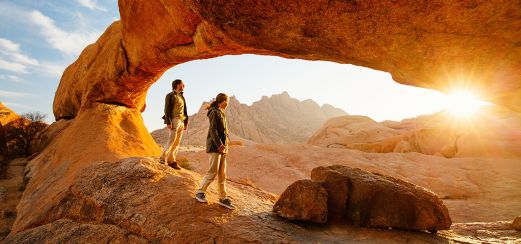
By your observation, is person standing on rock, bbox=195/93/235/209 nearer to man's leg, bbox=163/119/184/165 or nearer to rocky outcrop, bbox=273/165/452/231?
rocky outcrop, bbox=273/165/452/231

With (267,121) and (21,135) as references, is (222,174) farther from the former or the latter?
(267,121)

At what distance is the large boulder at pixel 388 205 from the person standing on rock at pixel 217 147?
2675mm

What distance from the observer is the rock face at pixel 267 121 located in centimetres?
6225

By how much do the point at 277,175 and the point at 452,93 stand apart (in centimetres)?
1292

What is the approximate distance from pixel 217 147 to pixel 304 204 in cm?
227

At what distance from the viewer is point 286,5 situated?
551cm

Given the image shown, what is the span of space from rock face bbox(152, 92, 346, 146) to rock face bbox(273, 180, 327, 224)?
44.6 metres

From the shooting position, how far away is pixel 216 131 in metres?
6.06

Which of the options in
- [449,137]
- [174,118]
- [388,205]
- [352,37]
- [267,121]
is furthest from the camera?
[267,121]

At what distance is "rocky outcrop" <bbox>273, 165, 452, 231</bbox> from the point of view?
6.59m

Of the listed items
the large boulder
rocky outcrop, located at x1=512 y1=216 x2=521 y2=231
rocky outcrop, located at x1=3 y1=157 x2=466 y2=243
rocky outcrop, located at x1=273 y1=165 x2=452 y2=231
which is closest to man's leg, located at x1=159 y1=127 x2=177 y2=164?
rocky outcrop, located at x1=3 y1=157 x2=466 y2=243

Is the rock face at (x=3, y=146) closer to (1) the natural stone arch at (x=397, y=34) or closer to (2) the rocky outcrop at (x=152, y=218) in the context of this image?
(2) the rocky outcrop at (x=152, y=218)

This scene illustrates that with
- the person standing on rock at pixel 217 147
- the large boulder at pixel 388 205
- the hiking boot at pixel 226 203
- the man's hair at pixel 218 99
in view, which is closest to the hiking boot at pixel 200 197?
the person standing on rock at pixel 217 147

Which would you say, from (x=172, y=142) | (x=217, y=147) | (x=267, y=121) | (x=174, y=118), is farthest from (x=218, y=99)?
(x=267, y=121)
